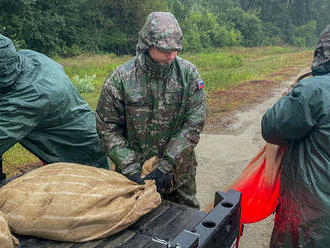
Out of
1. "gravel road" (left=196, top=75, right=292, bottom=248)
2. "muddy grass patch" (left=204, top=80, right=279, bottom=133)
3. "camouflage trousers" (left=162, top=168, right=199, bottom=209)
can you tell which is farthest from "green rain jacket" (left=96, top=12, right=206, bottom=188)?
"muddy grass patch" (left=204, top=80, right=279, bottom=133)

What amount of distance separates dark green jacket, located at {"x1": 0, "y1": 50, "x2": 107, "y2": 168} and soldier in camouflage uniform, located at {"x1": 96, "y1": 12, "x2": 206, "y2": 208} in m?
0.40

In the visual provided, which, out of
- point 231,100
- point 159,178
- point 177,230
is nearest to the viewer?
point 177,230

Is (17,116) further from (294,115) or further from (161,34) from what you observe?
(294,115)

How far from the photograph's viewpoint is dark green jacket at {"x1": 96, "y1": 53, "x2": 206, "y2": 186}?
2334 millimetres

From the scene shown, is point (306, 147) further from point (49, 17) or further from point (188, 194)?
point (49, 17)

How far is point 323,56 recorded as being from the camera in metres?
2.13

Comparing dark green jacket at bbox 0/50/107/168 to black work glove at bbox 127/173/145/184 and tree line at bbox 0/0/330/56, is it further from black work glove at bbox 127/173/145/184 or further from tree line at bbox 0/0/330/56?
tree line at bbox 0/0/330/56

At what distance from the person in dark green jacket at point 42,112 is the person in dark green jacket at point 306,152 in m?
1.44

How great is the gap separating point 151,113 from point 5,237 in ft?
4.17

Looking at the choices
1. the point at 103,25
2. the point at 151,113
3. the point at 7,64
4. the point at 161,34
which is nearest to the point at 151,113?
the point at 151,113

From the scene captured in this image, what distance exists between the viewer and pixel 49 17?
20984 millimetres

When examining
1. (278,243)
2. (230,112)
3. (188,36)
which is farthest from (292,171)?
(188,36)

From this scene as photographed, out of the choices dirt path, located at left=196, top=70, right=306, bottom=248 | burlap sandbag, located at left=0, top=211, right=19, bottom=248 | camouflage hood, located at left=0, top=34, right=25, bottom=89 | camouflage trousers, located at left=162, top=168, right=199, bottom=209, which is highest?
camouflage hood, located at left=0, top=34, right=25, bottom=89

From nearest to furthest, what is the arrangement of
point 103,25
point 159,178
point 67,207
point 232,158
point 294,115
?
point 67,207, point 294,115, point 159,178, point 232,158, point 103,25
